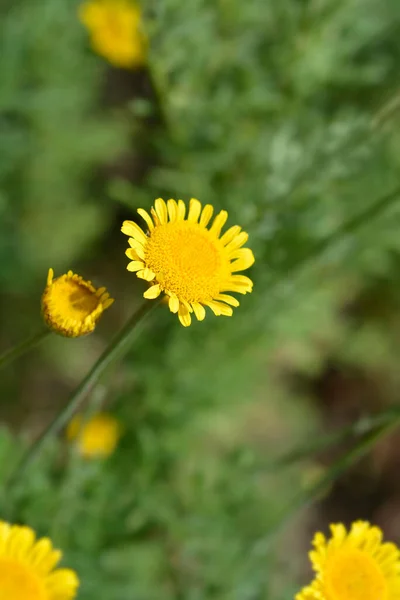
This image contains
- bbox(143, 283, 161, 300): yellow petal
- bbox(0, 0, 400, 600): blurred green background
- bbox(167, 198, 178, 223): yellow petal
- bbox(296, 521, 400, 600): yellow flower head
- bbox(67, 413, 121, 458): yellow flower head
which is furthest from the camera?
bbox(67, 413, 121, 458): yellow flower head

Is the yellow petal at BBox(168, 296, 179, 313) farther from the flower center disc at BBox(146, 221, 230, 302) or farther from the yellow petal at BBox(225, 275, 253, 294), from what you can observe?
the yellow petal at BBox(225, 275, 253, 294)

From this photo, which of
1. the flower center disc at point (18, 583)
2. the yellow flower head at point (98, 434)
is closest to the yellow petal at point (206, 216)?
the flower center disc at point (18, 583)

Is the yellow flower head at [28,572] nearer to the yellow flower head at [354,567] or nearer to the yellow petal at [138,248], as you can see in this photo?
the yellow flower head at [354,567]

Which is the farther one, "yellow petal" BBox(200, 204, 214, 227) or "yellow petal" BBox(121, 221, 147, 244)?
"yellow petal" BBox(200, 204, 214, 227)

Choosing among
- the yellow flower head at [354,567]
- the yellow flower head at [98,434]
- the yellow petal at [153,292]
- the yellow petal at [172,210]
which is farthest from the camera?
the yellow flower head at [98,434]

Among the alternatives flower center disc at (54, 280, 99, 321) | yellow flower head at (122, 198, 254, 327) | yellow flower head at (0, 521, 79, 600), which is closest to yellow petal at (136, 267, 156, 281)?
yellow flower head at (122, 198, 254, 327)

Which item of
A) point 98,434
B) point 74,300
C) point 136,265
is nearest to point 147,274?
point 136,265

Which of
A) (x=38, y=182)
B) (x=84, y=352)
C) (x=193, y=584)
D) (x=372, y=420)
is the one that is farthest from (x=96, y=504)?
(x=38, y=182)
